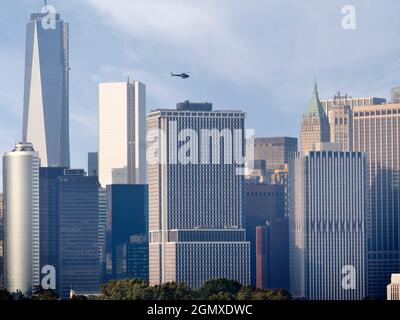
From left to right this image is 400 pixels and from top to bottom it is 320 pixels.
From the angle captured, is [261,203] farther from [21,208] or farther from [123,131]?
[21,208]

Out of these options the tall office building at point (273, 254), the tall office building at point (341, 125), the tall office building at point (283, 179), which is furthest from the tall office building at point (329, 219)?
the tall office building at point (341, 125)

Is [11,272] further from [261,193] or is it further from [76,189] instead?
[261,193]

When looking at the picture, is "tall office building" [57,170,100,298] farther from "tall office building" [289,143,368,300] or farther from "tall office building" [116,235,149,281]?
"tall office building" [289,143,368,300]

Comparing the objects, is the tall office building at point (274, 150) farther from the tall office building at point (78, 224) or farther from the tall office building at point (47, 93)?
the tall office building at point (47, 93)

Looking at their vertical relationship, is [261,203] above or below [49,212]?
above

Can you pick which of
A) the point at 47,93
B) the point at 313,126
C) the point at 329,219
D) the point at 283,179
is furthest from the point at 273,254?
the point at 47,93

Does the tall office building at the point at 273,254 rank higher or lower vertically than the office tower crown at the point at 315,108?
lower
